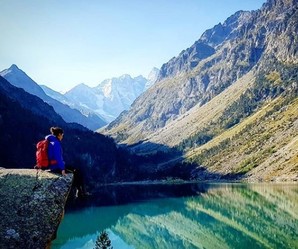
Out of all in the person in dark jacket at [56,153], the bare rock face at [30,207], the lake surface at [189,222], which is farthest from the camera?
the lake surface at [189,222]

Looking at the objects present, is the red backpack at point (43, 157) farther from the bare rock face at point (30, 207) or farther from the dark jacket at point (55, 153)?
the bare rock face at point (30, 207)

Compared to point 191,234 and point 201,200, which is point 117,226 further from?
point 201,200

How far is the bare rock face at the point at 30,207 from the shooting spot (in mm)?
12637

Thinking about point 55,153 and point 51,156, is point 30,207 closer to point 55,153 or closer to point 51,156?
point 51,156

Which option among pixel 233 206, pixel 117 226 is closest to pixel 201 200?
pixel 233 206

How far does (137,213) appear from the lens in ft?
Answer: 540

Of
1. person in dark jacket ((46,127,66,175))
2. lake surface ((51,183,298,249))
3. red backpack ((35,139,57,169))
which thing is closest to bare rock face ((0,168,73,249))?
person in dark jacket ((46,127,66,175))

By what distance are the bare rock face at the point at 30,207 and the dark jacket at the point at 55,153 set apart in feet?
1.97

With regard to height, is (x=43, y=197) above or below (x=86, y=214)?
above

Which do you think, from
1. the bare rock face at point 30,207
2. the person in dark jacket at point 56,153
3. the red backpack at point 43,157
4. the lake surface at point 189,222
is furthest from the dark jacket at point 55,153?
the lake surface at point 189,222

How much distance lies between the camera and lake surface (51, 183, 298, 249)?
356 feet

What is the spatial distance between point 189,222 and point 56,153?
132 metres

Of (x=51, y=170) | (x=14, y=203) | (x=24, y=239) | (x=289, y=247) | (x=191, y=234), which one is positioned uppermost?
(x=51, y=170)

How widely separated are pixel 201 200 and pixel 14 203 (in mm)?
173978
